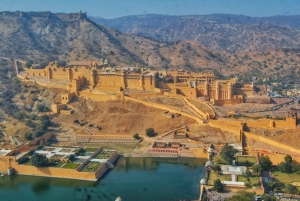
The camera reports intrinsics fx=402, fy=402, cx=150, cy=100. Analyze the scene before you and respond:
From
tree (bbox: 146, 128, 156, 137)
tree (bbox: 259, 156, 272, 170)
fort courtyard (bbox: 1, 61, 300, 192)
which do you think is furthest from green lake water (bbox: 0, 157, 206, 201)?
tree (bbox: 146, 128, 156, 137)

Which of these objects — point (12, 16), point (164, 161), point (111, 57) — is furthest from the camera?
point (12, 16)

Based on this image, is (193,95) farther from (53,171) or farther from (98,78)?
(53,171)

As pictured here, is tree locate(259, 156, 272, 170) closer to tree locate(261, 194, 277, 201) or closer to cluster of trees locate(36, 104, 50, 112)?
tree locate(261, 194, 277, 201)

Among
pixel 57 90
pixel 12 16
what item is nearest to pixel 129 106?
pixel 57 90

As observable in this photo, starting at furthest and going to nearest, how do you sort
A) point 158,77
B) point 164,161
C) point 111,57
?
point 111,57 → point 158,77 → point 164,161

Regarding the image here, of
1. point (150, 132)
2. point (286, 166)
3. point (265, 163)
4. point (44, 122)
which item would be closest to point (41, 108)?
point (44, 122)

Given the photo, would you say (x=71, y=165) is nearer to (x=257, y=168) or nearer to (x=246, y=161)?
(x=246, y=161)
